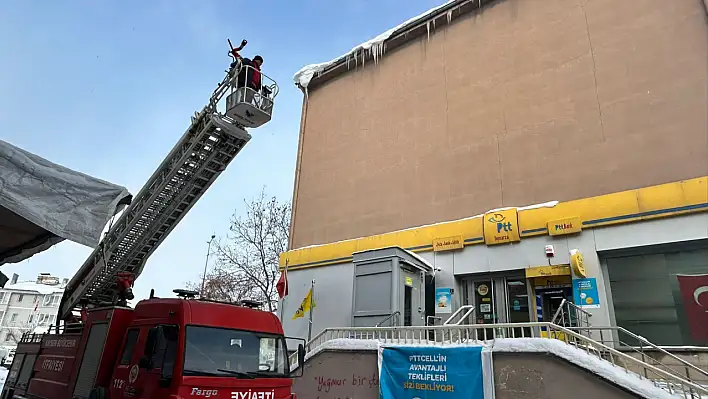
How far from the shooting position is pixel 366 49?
19.7 m

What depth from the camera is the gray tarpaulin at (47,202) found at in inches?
166

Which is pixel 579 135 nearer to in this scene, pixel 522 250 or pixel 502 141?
pixel 502 141

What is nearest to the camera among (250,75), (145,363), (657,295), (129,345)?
(145,363)

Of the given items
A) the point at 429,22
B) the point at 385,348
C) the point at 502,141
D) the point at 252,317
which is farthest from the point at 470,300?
the point at 429,22

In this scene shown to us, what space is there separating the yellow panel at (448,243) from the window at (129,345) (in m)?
9.43

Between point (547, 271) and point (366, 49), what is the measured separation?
12576 millimetres

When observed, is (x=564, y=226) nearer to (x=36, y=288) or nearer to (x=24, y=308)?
(x=24, y=308)

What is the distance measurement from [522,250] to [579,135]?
3741 mm

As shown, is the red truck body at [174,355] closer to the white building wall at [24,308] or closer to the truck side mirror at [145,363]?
the truck side mirror at [145,363]

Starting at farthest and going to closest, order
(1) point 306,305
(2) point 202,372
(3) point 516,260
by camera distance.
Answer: (1) point 306,305
(3) point 516,260
(2) point 202,372

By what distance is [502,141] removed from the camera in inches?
560

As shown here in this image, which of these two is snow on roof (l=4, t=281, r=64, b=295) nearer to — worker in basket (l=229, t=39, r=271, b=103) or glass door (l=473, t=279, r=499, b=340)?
worker in basket (l=229, t=39, r=271, b=103)

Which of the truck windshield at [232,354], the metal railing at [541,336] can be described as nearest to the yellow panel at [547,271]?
the metal railing at [541,336]

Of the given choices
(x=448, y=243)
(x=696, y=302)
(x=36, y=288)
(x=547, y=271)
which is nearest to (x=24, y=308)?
(x=36, y=288)
